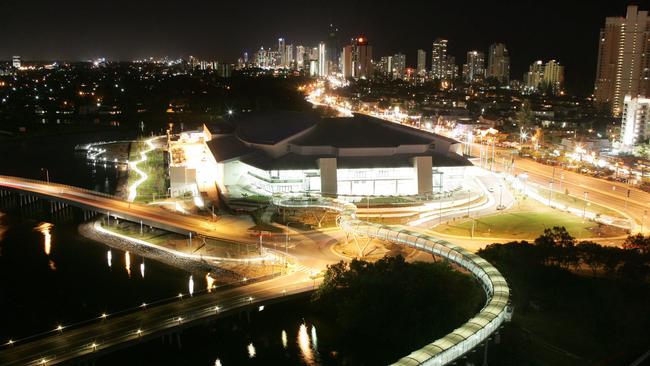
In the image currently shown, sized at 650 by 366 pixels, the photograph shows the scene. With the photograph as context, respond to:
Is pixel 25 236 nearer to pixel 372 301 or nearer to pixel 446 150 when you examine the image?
pixel 372 301

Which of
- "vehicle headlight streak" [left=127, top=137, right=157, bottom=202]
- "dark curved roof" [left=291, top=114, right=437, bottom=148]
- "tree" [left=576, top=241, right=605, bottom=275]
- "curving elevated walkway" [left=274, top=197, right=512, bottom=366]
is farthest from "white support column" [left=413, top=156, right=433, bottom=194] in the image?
"vehicle headlight streak" [left=127, top=137, right=157, bottom=202]

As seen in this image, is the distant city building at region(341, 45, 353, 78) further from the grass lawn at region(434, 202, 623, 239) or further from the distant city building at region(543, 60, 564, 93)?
the grass lawn at region(434, 202, 623, 239)

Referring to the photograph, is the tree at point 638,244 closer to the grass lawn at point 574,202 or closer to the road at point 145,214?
the grass lawn at point 574,202

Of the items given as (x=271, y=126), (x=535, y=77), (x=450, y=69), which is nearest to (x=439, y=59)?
(x=450, y=69)

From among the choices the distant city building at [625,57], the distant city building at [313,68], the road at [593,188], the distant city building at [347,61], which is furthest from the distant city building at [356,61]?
the road at [593,188]

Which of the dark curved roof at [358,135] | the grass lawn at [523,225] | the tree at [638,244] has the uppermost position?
the dark curved roof at [358,135]

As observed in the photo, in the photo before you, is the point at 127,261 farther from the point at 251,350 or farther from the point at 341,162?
the point at 341,162

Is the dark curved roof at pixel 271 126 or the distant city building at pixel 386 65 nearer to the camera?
the dark curved roof at pixel 271 126
